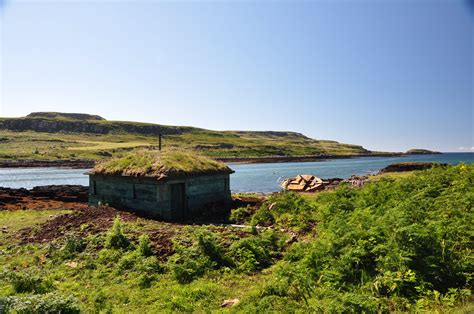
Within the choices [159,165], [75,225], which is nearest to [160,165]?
[159,165]

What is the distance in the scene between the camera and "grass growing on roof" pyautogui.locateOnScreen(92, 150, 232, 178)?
1961 centimetres

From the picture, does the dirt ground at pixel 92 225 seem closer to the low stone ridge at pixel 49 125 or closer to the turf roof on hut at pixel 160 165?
the turf roof on hut at pixel 160 165

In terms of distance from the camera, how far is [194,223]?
1800 centimetres

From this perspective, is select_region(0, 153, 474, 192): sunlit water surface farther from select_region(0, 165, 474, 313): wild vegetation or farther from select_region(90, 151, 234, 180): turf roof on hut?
select_region(0, 165, 474, 313): wild vegetation

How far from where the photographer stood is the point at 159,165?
19844mm

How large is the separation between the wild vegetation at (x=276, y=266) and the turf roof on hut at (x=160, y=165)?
190 inches

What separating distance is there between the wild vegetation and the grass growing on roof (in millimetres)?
4956

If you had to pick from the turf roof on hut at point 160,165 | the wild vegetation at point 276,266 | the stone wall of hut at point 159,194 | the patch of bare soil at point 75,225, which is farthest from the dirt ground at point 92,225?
the turf roof on hut at point 160,165

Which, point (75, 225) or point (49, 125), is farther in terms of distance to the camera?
point (49, 125)

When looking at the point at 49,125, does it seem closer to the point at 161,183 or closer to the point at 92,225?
the point at 161,183

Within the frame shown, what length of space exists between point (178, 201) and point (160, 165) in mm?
2396

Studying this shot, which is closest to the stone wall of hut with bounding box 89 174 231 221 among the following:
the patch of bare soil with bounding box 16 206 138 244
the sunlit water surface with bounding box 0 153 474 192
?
the patch of bare soil with bounding box 16 206 138 244

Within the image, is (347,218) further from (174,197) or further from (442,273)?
(174,197)

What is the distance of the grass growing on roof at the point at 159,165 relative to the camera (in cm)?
1961
